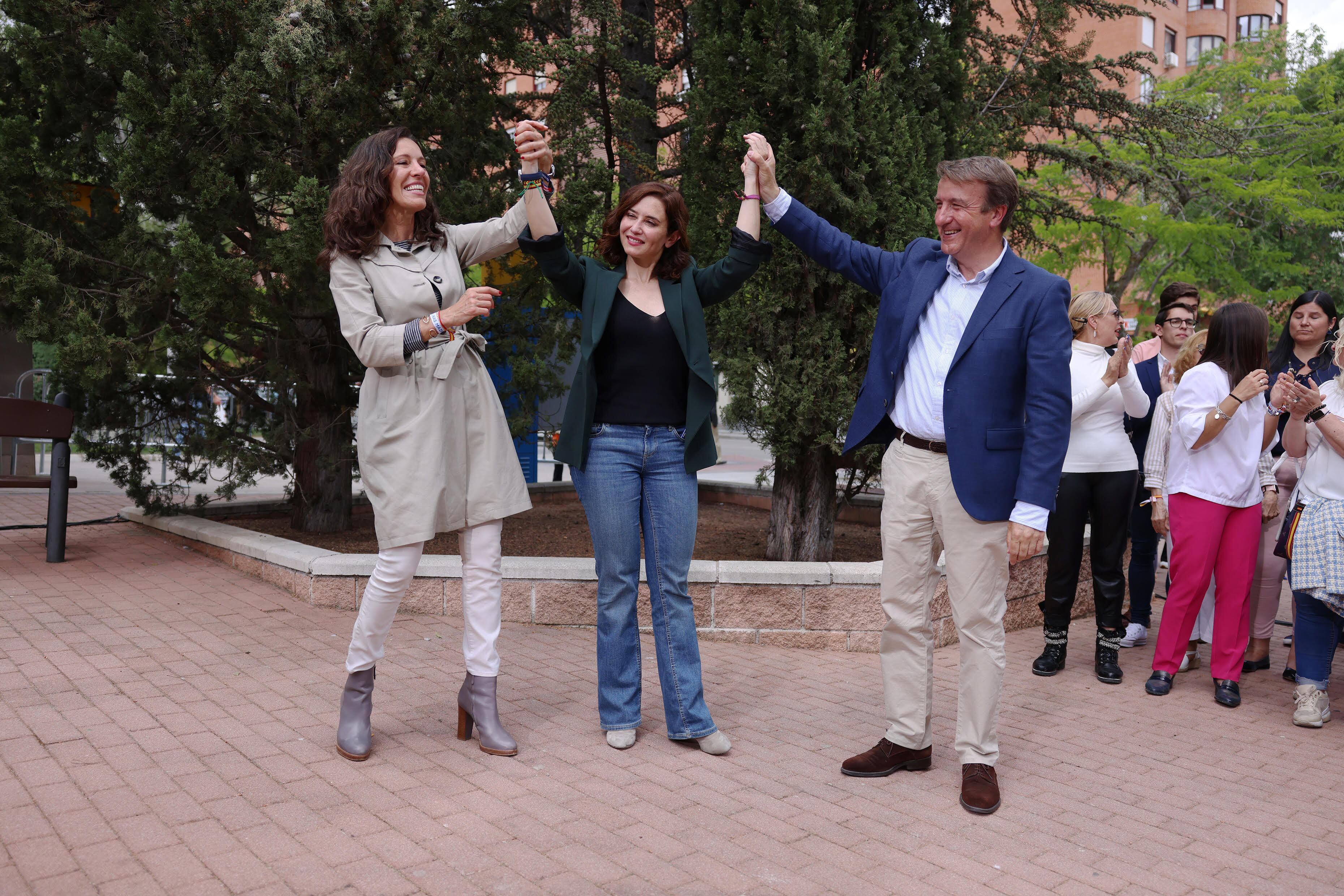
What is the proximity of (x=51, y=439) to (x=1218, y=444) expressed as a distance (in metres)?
7.29

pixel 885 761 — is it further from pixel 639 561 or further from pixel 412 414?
pixel 412 414

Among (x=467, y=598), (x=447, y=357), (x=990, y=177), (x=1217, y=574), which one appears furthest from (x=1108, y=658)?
(x=447, y=357)

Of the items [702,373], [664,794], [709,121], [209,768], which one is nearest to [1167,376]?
[709,121]

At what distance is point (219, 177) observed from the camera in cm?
633

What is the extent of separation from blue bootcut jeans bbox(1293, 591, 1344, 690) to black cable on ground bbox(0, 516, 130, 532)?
8.35 m

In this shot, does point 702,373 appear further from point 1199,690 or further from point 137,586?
point 137,586

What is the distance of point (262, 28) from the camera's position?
6.21 meters

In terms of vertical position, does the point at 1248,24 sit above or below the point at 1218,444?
above

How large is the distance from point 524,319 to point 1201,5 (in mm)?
56329

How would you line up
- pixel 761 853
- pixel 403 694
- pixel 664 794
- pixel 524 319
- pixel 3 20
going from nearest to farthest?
1. pixel 761 853
2. pixel 664 794
3. pixel 403 694
4. pixel 3 20
5. pixel 524 319

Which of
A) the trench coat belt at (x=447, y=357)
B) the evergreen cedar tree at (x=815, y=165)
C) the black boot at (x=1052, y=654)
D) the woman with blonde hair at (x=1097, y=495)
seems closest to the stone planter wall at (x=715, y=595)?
the black boot at (x=1052, y=654)

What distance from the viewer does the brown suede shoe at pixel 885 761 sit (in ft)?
12.7

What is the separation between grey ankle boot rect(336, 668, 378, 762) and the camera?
12.4 feet

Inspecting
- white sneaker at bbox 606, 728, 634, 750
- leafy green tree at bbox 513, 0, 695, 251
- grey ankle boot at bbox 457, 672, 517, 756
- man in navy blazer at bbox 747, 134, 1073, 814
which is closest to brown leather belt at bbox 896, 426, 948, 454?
man in navy blazer at bbox 747, 134, 1073, 814
